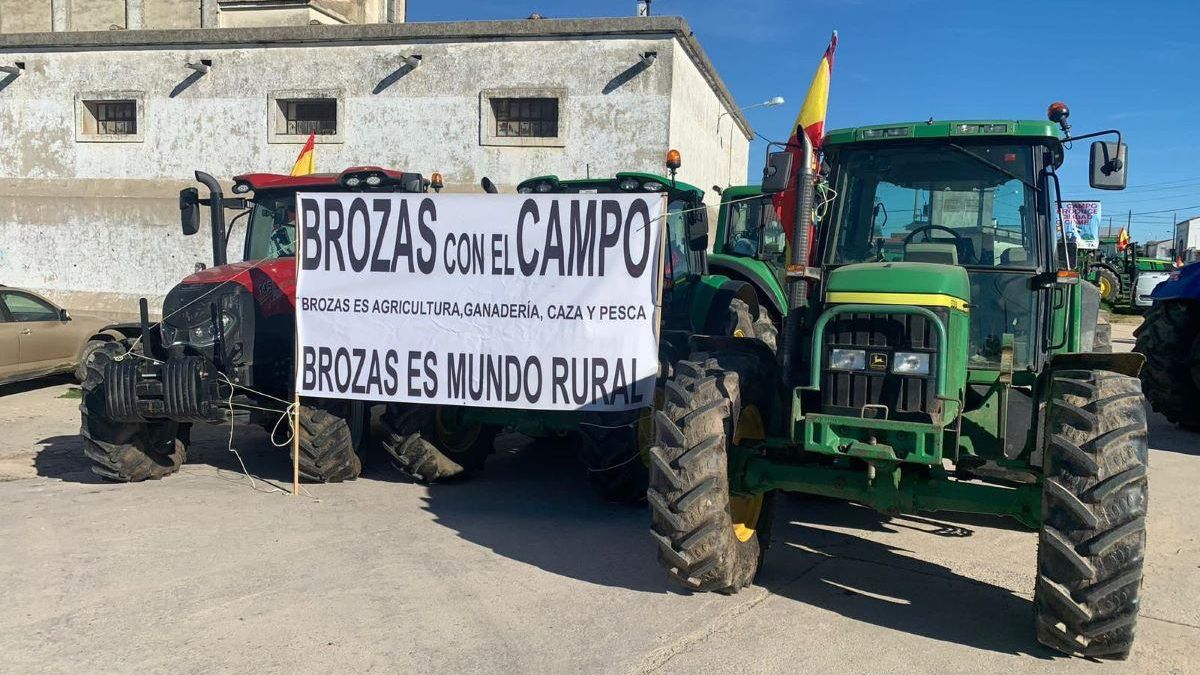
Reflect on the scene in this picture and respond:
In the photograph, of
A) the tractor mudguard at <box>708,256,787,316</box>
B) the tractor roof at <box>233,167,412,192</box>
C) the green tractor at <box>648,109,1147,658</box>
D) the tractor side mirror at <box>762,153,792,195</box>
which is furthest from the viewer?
the tractor mudguard at <box>708,256,787,316</box>

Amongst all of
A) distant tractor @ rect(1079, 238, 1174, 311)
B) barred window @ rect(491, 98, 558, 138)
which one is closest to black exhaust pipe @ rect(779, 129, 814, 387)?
barred window @ rect(491, 98, 558, 138)

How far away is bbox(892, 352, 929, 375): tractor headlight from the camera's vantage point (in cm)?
446

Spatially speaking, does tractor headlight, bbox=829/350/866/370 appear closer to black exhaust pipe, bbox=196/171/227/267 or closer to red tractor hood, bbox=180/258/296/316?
red tractor hood, bbox=180/258/296/316

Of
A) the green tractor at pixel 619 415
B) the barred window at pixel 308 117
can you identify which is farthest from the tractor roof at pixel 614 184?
the barred window at pixel 308 117

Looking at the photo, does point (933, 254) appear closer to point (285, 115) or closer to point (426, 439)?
point (426, 439)

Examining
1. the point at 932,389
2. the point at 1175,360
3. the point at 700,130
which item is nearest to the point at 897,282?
the point at 932,389

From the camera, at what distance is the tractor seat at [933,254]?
5.33 m

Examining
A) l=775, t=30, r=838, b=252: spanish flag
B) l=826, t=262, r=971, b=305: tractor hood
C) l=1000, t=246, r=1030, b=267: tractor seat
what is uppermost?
l=775, t=30, r=838, b=252: spanish flag

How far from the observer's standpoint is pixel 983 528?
650cm

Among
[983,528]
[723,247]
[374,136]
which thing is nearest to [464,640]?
[983,528]

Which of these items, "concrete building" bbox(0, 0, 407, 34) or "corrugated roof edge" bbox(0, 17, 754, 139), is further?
"concrete building" bbox(0, 0, 407, 34)

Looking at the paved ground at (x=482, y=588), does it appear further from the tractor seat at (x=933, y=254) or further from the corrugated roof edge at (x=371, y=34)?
the corrugated roof edge at (x=371, y=34)

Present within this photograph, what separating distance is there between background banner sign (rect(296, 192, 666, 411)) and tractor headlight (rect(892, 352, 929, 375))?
6.77ft

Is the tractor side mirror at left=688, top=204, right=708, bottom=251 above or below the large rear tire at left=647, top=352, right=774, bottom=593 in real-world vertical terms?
above
